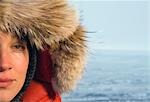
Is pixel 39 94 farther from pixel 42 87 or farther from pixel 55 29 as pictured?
pixel 55 29

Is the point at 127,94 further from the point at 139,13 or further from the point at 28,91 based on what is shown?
the point at 139,13

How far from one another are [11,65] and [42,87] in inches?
10.1

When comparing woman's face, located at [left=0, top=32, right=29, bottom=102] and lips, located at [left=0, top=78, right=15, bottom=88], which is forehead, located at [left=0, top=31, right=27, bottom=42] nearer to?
woman's face, located at [left=0, top=32, right=29, bottom=102]

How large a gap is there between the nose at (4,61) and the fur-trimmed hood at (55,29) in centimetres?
7

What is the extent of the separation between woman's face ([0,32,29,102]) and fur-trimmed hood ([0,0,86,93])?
0.12ft

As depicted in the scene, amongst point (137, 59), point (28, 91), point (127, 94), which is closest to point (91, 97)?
point (127, 94)

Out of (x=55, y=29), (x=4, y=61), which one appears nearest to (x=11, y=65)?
(x=4, y=61)

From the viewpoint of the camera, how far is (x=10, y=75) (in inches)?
75.0

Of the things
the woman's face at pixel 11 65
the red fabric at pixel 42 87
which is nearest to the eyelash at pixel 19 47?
the woman's face at pixel 11 65

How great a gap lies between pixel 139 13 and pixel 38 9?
31.8ft

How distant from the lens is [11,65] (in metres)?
1.89

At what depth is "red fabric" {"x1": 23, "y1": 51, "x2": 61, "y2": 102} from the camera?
2.07 metres

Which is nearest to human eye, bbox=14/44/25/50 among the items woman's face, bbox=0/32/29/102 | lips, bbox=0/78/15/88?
woman's face, bbox=0/32/29/102

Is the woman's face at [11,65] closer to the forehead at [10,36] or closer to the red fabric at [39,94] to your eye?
the forehead at [10,36]
